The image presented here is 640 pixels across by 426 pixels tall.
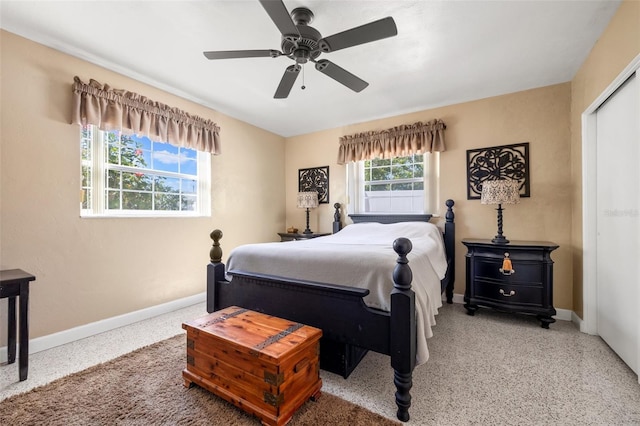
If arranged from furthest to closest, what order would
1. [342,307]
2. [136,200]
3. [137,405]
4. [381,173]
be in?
[381,173] → [136,200] → [342,307] → [137,405]

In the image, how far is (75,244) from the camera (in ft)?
8.13

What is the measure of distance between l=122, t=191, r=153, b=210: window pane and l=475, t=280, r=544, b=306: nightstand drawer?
371cm

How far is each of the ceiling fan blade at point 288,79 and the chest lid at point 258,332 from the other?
1.78 m

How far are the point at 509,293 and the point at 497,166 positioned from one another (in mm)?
1436

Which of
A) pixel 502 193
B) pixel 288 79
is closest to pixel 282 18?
pixel 288 79

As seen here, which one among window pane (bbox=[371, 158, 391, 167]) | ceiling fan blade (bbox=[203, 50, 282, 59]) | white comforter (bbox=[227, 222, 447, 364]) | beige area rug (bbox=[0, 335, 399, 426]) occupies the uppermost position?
A: ceiling fan blade (bbox=[203, 50, 282, 59])

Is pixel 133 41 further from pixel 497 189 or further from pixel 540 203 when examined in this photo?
pixel 540 203

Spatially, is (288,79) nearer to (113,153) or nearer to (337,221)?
(113,153)

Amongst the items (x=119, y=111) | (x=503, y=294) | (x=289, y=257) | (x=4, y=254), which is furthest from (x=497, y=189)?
(x=4, y=254)

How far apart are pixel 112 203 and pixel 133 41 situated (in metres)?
1.52

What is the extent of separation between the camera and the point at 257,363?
1.43 metres

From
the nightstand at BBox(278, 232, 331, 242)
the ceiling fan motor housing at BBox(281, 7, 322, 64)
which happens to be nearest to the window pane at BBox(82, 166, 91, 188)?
the ceiling fan motor housing at BBox(281, 7, 322, 64)

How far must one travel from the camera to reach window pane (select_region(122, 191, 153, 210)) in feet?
9.60

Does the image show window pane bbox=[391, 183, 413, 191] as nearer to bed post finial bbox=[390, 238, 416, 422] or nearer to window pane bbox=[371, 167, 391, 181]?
window pane bbox=[371, 167, 391, 181]
